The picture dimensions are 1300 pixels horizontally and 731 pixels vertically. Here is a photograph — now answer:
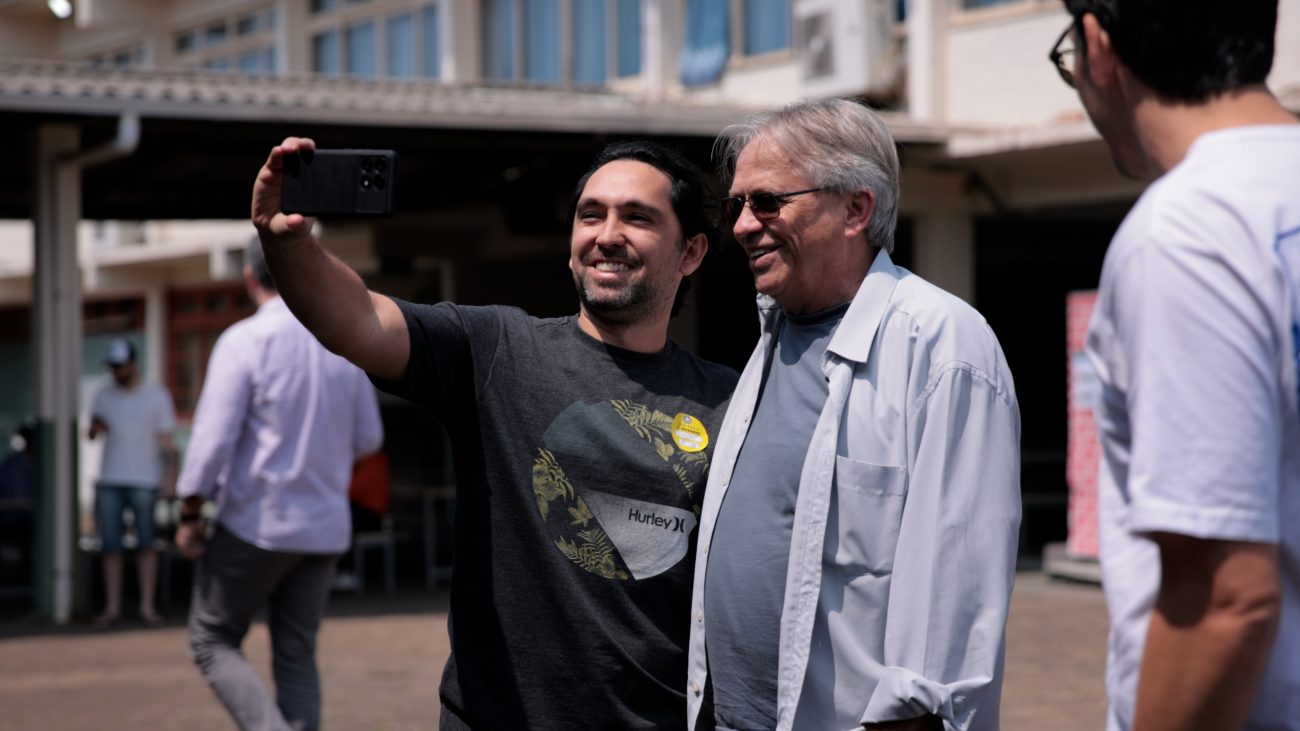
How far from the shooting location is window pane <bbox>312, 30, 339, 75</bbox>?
2473 cm

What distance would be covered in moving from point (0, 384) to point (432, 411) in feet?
81.8

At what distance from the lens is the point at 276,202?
2.89 metres

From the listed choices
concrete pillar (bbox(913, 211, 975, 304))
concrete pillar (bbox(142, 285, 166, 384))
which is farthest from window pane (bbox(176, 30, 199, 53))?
concrete pillar (bbox(913, 211, 975, 304))

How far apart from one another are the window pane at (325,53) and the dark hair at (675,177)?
21.8 m

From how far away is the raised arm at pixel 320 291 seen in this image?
288 cm

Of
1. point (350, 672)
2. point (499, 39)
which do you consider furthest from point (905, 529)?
point (499, 39)

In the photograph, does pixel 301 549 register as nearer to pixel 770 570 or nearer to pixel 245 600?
pixel 245 600

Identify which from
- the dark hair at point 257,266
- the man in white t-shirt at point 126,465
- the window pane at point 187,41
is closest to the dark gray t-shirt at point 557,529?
the dark hair at point 257,266

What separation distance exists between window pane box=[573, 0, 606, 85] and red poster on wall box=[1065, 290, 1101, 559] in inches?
349

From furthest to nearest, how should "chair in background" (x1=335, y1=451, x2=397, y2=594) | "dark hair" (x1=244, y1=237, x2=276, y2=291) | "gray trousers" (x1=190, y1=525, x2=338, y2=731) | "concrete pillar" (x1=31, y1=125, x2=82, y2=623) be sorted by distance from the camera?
1. "chair in background" (x1=335, y1=451, x2=397, y2=594)
2. "concrete pillar" (x1=31, y1=125, x2=82, y2=623)
3. "dark hair" (x1=244, y1=237, x2=276, y2=291)
4. "gray trousers" (x1=190, y1=525, x2=338, y2=731)

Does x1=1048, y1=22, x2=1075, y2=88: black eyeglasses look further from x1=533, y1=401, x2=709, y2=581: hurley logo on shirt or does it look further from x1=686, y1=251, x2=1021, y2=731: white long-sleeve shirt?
x1=533, y1=401, x2=709, y2=581: hurley logo on shirt

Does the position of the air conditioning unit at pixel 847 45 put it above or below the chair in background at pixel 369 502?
above

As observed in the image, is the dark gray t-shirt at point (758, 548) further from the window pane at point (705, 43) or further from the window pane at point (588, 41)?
the window pane at point (588, 41)

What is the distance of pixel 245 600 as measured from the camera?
5910 millimetres
